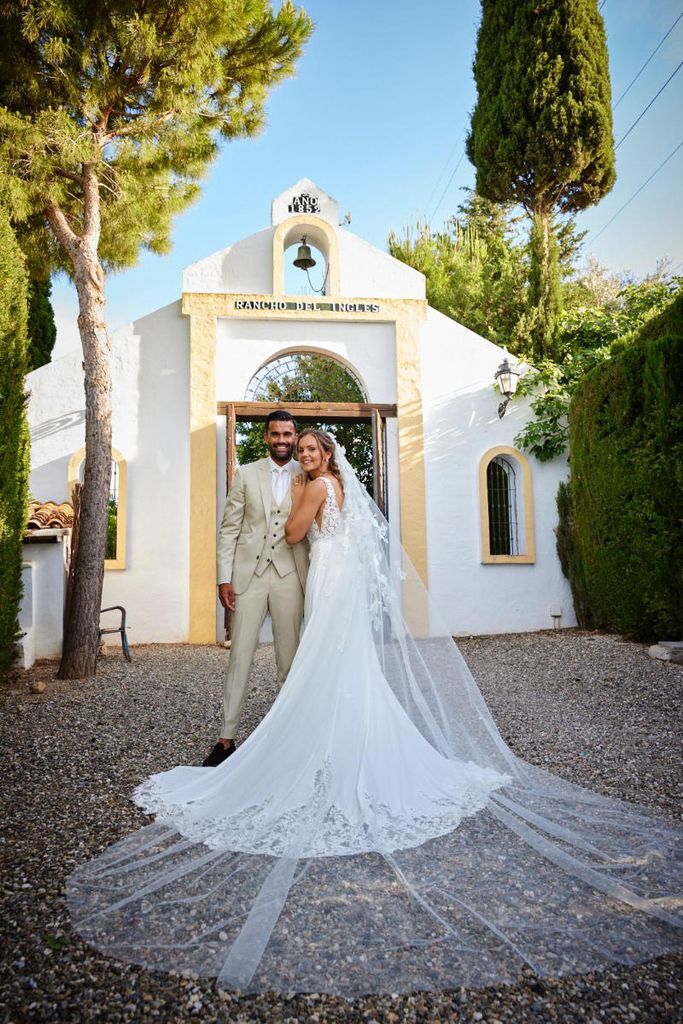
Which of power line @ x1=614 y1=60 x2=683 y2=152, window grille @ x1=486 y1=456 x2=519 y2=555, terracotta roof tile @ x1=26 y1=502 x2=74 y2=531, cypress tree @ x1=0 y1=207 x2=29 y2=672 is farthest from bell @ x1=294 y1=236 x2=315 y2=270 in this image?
power line @ x1=614 y1=60 x2=683 y2=152

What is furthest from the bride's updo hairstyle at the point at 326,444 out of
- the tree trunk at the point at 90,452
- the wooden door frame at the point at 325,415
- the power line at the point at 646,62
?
the power line at the point at 646,62

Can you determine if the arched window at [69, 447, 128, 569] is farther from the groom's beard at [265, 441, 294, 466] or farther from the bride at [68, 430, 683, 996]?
the bride at [68, 430, 683, 996]

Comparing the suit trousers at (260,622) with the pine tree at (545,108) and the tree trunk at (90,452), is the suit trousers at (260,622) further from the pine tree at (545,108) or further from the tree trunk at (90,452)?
the pine tree at (545,108)

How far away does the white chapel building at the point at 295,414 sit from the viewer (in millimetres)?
9305

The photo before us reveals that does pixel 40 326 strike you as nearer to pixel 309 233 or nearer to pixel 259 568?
pixel 309 233

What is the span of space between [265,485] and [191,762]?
1.69 m

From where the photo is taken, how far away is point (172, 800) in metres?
3.03

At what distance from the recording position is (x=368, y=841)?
256 centimetres

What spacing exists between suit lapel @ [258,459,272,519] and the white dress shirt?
24 mm

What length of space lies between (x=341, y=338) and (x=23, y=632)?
6.12 metres

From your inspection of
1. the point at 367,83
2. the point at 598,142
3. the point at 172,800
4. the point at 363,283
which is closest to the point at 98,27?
Answer: the point at 367,83

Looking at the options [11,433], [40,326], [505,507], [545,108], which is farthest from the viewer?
[545,108]

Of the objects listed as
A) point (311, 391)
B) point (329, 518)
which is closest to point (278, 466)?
point (329, 518)

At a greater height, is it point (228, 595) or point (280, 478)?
point (280, 478)
